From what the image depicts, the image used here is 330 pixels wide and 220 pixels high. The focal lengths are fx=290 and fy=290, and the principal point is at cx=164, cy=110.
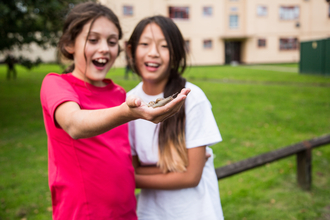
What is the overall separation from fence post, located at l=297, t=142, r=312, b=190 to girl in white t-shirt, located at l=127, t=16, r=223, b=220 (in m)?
2.37

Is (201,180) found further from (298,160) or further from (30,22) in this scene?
(30,22)

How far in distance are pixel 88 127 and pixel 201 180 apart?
0.89 meters

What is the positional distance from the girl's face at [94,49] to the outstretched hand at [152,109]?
2.12 ft

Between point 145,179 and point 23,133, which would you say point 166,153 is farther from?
point 23,133

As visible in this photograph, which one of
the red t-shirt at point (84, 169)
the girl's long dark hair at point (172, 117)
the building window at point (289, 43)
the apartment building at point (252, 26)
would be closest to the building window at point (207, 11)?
the apartment building at point (252, 26)

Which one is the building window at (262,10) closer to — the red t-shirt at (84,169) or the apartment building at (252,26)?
the apartment building at (252,26)

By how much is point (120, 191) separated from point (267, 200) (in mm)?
2902

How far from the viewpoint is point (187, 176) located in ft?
5.20

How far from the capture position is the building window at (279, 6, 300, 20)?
94.9ft

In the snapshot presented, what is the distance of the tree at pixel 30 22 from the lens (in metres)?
6.68

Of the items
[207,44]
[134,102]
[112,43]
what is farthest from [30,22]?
[207,44]

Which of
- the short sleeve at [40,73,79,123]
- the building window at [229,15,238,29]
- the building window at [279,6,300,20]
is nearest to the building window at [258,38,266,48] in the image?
the building window at [279,6,300,20]

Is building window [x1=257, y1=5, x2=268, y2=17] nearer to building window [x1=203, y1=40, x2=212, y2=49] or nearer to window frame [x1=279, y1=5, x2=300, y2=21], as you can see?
window frame [x1=279, y1=5, x2=300, y2=21]

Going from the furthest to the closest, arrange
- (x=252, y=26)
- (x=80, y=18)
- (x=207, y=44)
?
(x=207, y=44) → (x=252, y=26) → (x=80, y=18)
